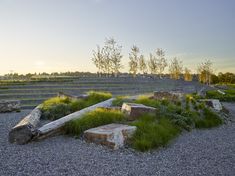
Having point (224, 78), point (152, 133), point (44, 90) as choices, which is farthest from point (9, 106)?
point (224, 78)

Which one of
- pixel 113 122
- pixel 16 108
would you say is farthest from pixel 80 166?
pixel 16 108

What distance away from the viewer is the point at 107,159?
5129mm

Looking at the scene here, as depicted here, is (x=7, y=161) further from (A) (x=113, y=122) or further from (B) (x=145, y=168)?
(A) (x=113, y=122)

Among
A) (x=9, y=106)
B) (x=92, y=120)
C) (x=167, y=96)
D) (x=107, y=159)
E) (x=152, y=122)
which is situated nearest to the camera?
(x=107, y=159)

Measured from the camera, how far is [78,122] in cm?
694

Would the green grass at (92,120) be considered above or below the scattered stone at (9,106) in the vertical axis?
above

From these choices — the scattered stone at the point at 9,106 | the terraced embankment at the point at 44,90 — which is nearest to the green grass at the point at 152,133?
the scattered stone at the point at 9,106

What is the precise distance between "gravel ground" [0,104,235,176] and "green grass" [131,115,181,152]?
0.22 meters

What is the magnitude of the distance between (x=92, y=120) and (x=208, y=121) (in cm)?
457

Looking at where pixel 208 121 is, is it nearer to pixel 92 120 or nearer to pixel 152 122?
pixel 152 122

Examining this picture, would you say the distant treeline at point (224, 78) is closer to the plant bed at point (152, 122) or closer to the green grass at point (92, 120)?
the plant bed at point (152, 122)

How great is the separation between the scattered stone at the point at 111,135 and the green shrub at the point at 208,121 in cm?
366

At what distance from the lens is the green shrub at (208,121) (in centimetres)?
912

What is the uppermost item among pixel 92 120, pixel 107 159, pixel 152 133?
pixel 92 120
